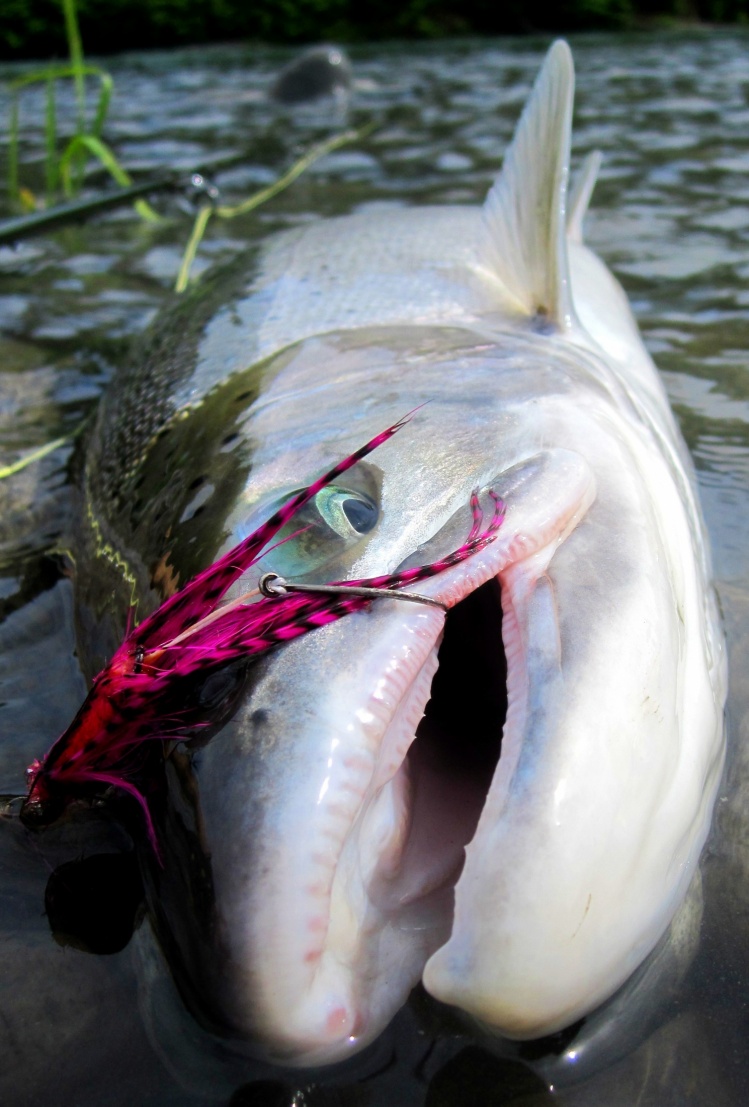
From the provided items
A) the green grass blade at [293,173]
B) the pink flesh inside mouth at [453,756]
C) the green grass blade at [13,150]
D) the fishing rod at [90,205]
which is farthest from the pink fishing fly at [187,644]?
the green grass blade at [293,173]

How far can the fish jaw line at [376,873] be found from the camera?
125cm

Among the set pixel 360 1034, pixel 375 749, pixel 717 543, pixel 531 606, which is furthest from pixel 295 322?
pixel 360 1034

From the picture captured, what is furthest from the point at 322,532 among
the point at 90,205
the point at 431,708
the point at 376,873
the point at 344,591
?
the point at 90,205

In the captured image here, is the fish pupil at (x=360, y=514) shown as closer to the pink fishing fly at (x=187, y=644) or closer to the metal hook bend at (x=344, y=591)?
the pink fishing fly at (x=187, y=644)

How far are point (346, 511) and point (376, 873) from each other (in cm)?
55

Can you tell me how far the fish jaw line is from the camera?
4.10 ft

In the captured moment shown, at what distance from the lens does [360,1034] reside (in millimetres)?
1365

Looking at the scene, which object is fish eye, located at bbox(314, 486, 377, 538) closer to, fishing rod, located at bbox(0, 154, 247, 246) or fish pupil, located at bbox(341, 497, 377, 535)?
fish pupil, located at bbox(341, 497, 377, 535)

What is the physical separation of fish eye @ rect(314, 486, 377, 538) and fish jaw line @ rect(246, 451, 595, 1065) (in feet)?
0.64

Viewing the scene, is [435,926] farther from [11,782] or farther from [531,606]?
[11,782]

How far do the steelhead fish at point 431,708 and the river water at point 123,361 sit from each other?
127mm

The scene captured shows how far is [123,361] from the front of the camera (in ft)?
11.5

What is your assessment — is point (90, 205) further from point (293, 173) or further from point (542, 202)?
point (542, 202)

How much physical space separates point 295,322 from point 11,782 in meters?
1.39
